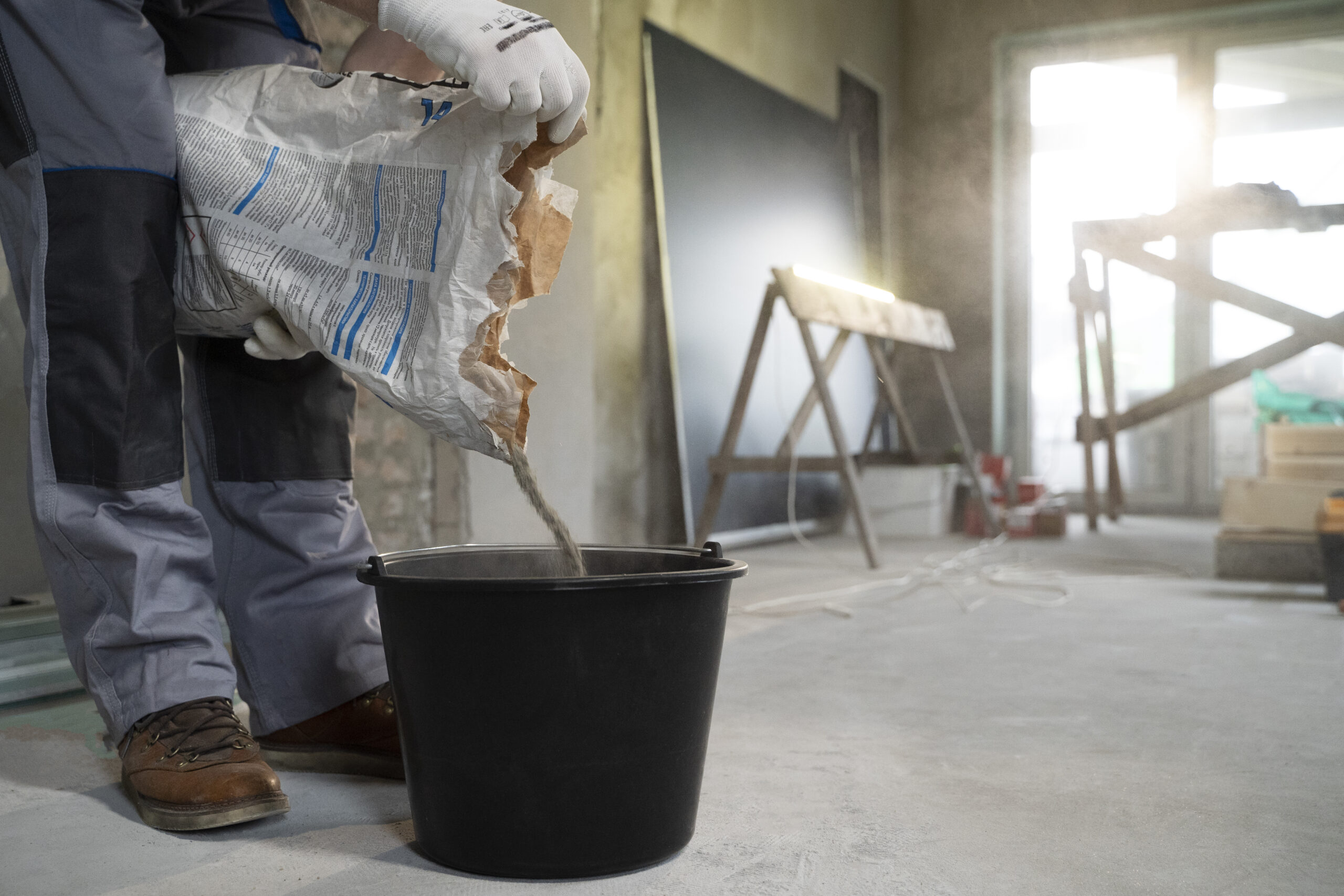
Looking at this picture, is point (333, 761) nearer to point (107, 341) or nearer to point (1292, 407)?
point (107, 341)

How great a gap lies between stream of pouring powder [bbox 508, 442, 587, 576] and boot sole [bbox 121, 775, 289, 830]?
1.11 feet

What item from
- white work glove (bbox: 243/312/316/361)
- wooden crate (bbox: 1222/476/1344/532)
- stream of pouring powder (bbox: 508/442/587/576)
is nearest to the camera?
stream of pouring powder (bbox: 508/442/587/576)

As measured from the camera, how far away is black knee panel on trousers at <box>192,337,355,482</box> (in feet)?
3.69

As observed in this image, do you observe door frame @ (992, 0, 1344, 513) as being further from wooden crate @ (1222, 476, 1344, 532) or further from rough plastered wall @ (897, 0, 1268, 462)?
wooden crate @ (1222, 476, 1344, 532)

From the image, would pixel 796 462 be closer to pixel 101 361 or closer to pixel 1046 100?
pixel 101 361

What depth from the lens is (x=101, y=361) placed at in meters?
0.94

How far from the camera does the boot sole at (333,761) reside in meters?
1.09

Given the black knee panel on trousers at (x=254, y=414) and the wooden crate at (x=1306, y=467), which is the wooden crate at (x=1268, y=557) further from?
the black knee panel on trousers at (x=254, y=414)

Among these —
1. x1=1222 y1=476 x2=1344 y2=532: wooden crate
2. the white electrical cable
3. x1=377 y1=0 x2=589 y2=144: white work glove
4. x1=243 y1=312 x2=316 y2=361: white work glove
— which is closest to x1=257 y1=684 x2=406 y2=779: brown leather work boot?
x1=243 y1=312 x2=316 y2=361: white work glove

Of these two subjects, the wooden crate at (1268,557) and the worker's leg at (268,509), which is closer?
the worker's leg at (268,509)

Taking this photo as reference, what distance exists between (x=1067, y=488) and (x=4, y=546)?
4692mm

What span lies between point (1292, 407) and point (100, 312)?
136 inches

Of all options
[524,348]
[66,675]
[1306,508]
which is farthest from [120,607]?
[1306,508]

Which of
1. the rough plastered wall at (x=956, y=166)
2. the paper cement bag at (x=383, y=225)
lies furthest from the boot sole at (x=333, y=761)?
the rough plastered wall at (x=956, y=166)
